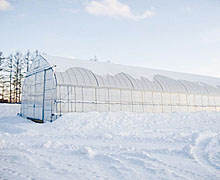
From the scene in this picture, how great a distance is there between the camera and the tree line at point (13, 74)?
3878cm

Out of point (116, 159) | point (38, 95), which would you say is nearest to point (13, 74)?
point (38, 95)

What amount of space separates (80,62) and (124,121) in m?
9.03

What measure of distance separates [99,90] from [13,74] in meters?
26.0

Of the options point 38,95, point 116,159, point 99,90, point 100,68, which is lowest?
point 116,159

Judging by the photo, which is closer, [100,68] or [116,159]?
[116,159]

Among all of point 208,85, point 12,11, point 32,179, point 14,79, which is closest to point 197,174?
point 32,179

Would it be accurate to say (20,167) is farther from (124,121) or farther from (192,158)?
(124,121)

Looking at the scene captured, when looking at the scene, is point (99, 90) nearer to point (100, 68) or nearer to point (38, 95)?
point (100, 68)

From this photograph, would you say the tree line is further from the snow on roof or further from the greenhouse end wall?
the snow on roof

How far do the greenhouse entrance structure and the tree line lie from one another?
58.8 ft

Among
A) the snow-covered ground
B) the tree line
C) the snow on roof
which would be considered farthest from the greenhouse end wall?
the tree line

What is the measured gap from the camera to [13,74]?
3912cm

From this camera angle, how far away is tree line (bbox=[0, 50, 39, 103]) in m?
38.8

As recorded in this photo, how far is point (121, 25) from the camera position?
19203 millimetres
